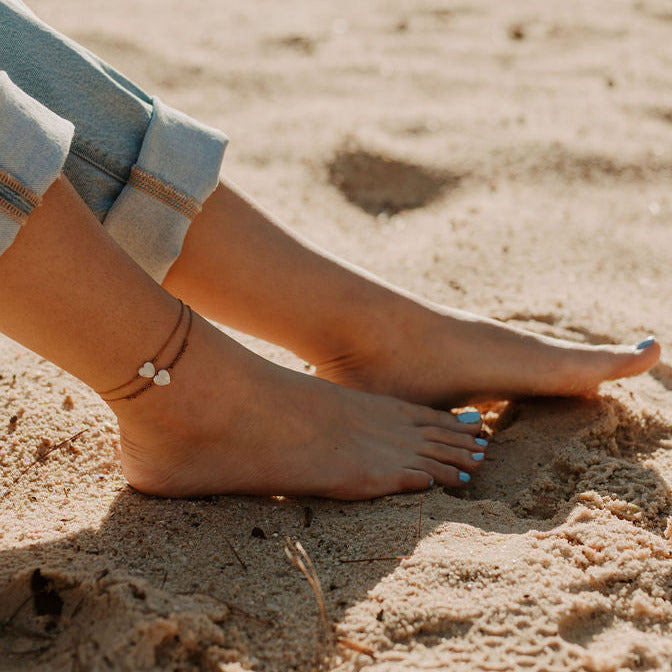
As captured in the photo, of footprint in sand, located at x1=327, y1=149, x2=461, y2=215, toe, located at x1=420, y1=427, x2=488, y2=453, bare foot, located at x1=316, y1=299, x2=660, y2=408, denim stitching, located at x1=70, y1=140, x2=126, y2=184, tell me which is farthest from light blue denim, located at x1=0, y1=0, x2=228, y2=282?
footprint in sand, located at x1=327, y1=149, x2=461, y2=215

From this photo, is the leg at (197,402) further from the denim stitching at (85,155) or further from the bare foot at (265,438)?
the denim stitching at (85,155)

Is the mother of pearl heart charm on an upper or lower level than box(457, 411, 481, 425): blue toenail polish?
upper

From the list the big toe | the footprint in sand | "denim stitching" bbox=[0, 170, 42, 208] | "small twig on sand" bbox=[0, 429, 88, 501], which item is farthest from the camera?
the footprint in sand

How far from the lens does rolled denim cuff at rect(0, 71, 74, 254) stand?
98 centimetres

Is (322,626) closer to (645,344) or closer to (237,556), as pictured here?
(237,556)

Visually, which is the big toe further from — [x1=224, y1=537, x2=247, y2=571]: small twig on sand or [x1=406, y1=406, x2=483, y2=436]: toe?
[x1=224, y1=537, x2=247, y2=571]: small twig on sand

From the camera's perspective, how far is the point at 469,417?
5.21 feet

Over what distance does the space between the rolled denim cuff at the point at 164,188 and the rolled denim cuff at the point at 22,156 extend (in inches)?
7.7

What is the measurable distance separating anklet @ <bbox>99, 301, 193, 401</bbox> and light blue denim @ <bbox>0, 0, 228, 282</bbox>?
138mm

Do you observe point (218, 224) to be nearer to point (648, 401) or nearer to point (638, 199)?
point (648, 401)

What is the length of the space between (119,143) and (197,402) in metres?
0.41

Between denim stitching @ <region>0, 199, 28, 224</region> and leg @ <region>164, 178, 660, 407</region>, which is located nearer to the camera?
denim stitching @ <region>0, 199, 28, 224</region>

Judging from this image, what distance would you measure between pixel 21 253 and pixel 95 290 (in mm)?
107

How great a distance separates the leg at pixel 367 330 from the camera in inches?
57.0
